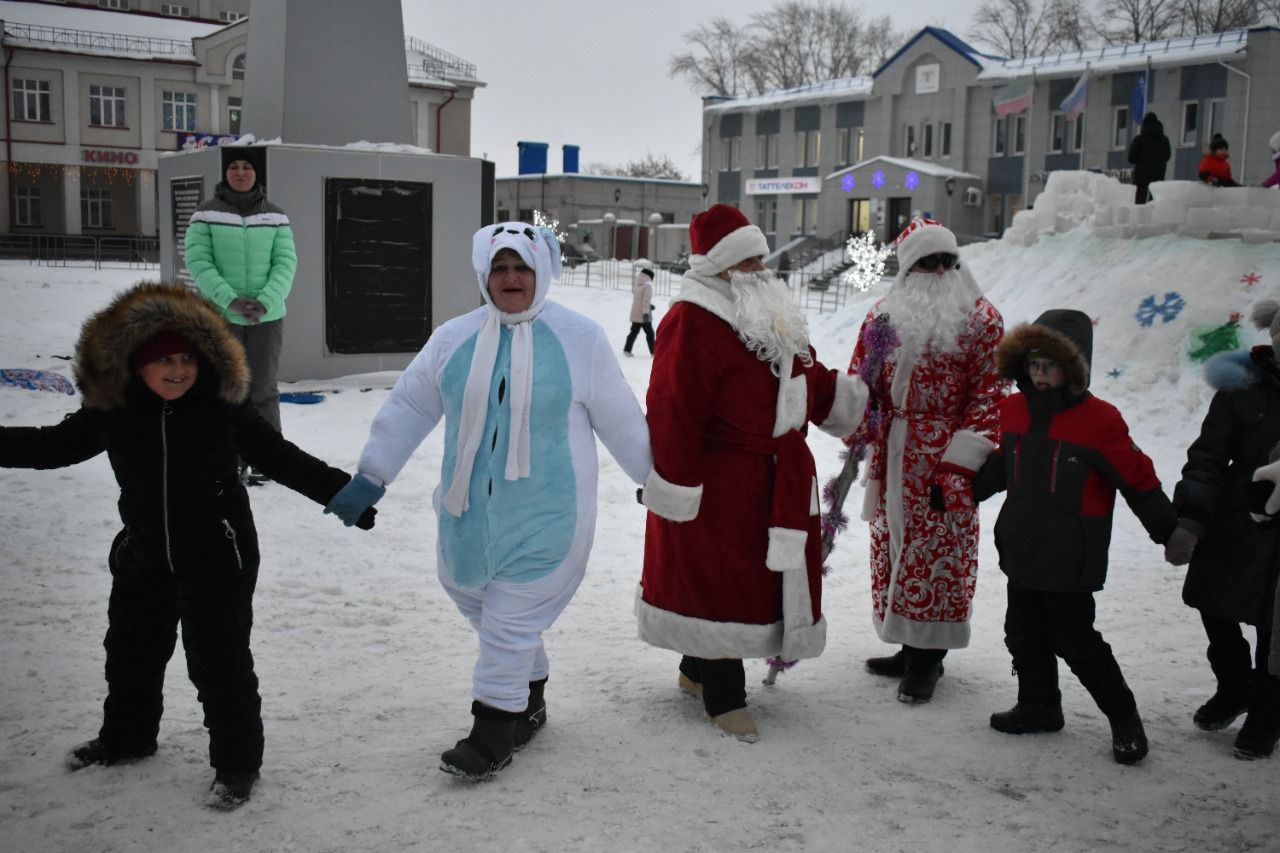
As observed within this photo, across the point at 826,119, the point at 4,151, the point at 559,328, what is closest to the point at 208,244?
the point at 559,328

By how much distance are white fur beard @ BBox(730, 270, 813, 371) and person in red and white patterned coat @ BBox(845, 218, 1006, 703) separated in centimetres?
61

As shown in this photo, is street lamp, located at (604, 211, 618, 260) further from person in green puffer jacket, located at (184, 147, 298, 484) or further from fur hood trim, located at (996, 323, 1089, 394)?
fur hood trim, located at (996, 323, 1089, 394)

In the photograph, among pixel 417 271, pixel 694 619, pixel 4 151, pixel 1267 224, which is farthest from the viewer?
pixel 4 151

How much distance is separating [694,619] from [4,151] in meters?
37.8

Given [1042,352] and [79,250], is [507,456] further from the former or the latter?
[79,250]

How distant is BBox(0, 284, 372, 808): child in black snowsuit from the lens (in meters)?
3.16

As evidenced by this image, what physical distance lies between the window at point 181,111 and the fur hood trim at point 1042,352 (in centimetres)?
3974

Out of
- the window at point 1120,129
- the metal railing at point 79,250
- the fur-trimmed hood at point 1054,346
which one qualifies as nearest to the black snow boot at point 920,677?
the fur-trimmed hood at point 1054,346

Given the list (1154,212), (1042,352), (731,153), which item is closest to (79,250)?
(731,153)

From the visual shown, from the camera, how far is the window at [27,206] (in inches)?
1484

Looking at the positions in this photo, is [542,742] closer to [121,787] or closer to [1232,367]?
[121,787]

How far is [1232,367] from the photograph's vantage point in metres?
3.82

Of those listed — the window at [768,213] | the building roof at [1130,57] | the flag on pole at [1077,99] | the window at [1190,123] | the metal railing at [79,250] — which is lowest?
the metal railing at [79,250]

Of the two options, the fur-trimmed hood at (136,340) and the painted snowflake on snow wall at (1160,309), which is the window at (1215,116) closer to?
the painted snowflake on snow wall at (1160,309)
